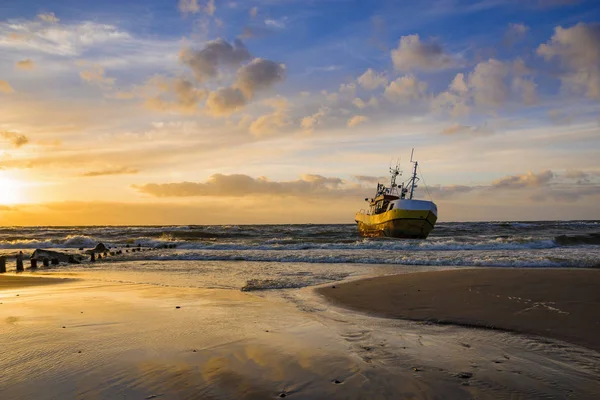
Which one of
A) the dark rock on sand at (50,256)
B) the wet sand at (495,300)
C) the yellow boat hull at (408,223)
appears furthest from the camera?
the yellow boat hull at (408,223)

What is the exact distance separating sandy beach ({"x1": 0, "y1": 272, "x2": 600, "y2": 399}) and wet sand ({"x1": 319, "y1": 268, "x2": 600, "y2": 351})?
0.76 meters

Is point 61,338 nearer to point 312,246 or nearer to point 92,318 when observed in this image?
point 92,318

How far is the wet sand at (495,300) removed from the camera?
24.5 ft

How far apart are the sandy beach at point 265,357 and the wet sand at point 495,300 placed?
764mm

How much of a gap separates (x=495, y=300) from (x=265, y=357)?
636 cm

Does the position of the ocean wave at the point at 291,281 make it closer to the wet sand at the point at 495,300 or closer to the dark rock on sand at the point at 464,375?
the wet sand at the point at 495,300

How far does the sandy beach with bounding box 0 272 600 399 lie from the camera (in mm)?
4379

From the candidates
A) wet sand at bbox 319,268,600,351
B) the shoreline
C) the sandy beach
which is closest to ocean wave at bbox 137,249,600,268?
wet sand at bbox 319,268,600,351

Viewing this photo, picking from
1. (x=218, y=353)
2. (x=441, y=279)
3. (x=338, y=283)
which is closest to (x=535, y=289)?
(x=441, y=279)

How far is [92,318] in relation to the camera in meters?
7.86

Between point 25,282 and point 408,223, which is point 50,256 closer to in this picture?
point 25,282

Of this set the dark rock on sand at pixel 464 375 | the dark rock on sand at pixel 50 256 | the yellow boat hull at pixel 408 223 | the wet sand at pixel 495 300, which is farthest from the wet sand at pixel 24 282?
the yellow boat hull at pixel 408 223

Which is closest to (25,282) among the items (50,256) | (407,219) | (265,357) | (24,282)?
(24,282)

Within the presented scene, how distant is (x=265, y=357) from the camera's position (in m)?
5.52
